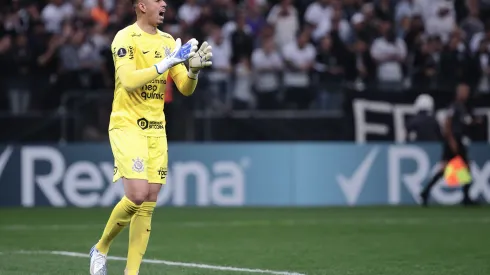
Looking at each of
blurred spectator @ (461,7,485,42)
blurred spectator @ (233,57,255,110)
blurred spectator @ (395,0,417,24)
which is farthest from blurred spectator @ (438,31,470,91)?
blurred spectator @ (233,57,255,110)

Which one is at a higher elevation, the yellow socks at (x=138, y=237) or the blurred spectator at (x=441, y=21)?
the blurred spectator at (x=441, y=21)

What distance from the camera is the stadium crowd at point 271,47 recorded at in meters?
21.3

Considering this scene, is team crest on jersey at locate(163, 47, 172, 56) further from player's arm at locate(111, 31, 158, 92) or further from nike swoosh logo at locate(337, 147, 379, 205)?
nike swoosh logo at locate(337, 147, 379, 205)

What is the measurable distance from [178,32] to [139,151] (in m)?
13.1

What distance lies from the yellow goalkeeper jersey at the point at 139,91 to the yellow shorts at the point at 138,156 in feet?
0.22

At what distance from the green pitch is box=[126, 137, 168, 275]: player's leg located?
1.33 m

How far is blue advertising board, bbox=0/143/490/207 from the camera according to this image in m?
20.2

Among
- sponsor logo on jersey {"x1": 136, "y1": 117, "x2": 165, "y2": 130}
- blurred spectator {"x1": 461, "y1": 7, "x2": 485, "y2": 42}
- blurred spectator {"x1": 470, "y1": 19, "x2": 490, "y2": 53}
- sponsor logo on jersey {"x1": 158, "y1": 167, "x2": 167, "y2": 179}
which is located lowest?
sponsor logo on jersey {"x1": 158, "y1": 167, "x2": 167, "y2": 179}

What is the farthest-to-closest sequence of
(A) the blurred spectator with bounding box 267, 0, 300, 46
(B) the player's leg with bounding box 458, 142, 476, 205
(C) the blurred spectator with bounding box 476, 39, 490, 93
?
(A) the blurred spectator with bounding box 267, 0, 300, 46
(C) the blurred spectator with bounding box 476, 39, 490, 93
(B) the player's leg with bounding box 458, 142, 476, 205

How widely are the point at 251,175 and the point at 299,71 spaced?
246cm

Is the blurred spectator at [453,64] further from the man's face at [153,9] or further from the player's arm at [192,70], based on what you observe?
the man's face at [153,9]

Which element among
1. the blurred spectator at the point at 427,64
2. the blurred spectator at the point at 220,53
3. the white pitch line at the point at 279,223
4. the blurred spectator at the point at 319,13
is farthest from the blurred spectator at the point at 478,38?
the white pitch line at the point at 279,223

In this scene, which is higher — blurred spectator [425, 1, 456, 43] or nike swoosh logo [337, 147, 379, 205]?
blurred spectator [425, 1, 456, 43]

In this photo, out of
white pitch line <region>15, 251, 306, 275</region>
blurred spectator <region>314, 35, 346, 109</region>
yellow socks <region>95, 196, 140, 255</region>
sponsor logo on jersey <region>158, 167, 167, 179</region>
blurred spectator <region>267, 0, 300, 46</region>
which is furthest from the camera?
blurred spectator <region>267, 0, 300, 46</region>
